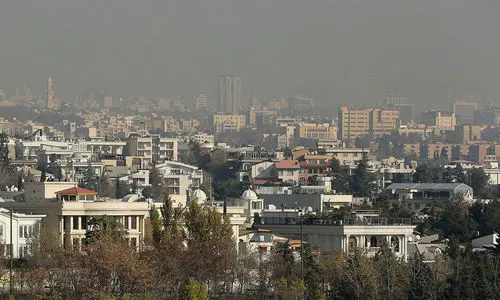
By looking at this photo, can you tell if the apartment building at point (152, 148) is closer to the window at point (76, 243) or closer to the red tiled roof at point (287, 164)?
the red tiled roof at point (287, 164)

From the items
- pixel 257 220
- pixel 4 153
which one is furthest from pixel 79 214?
pixel 4 153

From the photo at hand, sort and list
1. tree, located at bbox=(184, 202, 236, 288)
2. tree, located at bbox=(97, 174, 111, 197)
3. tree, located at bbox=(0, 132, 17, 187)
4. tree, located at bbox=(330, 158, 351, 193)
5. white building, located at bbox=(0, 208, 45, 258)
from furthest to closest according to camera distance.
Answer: tree, located at bbox=(330, 158, 351, 193) < tree, located at bbox=(97, 174, 111, 197) < tree, located at bbox=(0, 132, 17, 187) < white building, located at bbox=(0, 208, 45, 258) < tree, located at bbox=(184, 202, 236, 288)

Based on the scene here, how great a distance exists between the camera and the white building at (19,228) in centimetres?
5147

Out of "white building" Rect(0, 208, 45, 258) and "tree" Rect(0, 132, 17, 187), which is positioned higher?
"white building" Rect(0, 208, 45, 258)

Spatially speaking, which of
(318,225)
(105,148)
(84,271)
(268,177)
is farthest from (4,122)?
(84,271)

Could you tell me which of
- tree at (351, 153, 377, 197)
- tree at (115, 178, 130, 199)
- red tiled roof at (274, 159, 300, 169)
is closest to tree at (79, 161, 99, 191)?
tree at (115, 178, 130, 199)

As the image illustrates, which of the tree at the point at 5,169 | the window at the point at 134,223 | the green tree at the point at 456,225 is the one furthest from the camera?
the tree at the point at 5,169

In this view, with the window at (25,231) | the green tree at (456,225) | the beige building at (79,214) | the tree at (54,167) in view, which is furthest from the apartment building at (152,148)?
the window at (25,231)

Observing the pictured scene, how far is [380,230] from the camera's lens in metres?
56.0

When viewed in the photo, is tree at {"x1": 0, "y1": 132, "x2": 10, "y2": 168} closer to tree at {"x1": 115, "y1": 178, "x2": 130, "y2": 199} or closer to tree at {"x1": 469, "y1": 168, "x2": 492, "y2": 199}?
tree at {"x1": 115, "y1": 178, "x2": 130, "y2": 199}

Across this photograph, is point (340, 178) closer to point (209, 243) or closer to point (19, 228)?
point (19, 228)

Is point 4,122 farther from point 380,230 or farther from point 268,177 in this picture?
point 380,230

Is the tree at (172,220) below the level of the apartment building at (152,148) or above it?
above

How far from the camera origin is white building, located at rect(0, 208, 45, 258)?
5147 cm
